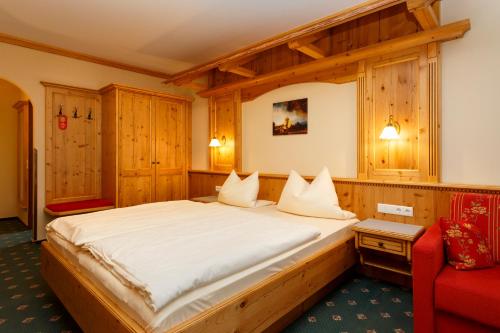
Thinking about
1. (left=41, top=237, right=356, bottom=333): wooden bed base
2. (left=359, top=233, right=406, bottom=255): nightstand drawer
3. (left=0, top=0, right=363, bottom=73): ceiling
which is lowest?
(left=41, top=237, right=356, bottom=333): wooden bed base

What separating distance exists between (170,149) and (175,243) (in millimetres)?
3277

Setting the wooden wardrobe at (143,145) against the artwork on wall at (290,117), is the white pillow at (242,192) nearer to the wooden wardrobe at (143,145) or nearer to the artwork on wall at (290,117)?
the artwork on wall at (290,117)

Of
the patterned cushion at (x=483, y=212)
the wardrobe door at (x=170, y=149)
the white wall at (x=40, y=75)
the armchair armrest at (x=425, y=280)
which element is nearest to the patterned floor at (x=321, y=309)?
the armchair armrest at (x=425, y=280)

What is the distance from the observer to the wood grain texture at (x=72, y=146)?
4180 millimetres

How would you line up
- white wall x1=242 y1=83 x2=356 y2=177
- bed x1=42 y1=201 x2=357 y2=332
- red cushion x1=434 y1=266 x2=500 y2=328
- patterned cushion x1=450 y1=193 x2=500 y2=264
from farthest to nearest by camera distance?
white wall x1=242 y1=83 x2=356 y2=177
patterned cushion x1=450 y1=193 x2=500 y2=264
red cushion x1=434 y1=266 x2=500 y2=328
bed x1=42 y1=201 x2=357 y2=332

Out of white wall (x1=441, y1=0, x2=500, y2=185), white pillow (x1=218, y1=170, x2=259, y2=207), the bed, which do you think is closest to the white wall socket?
white wall (x1=441, y1=0, x2=500, y2=185)

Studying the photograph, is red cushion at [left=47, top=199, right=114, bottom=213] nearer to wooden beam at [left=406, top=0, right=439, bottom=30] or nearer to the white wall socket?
the white wall socket

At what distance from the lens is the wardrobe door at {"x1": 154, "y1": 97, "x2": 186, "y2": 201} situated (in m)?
4.84

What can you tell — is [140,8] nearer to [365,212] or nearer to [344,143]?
[344,143]

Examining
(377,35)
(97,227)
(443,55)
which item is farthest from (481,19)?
(97,227)

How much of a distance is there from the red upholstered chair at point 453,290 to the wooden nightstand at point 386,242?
1.07ft

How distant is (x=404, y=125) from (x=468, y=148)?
0.56m

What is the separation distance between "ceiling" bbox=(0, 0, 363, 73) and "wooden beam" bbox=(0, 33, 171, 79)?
0.41 feet

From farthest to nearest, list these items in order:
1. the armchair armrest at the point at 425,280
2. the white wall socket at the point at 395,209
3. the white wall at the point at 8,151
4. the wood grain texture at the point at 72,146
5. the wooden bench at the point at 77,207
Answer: the white wall at the point at 8,151, the wood grain texture at the point at 72,146, the wooden bench at the point at 77,207, the white wall socket at the point at 395,209, the armchair armrest at the point at 425,280
